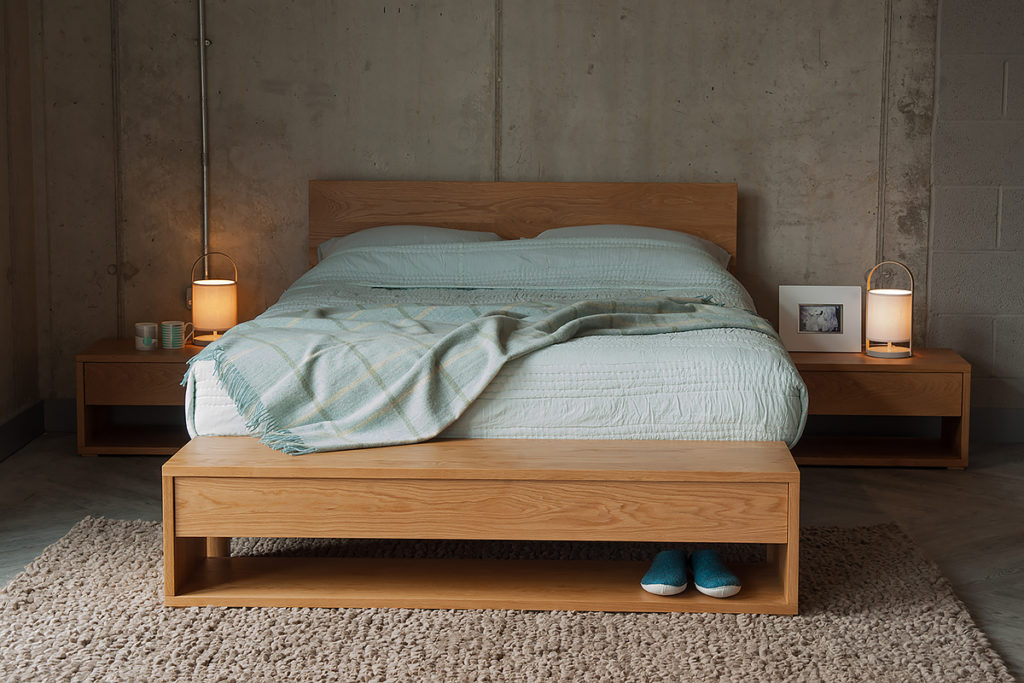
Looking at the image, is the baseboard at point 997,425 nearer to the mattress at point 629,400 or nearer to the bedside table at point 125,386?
the mattress at point 629,400

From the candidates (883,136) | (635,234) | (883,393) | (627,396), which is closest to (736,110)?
(883,136)

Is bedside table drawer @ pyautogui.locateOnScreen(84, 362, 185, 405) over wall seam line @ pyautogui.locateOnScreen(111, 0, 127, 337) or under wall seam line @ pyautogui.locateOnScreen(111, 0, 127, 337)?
under

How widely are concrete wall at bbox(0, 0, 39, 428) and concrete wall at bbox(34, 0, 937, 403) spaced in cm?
9

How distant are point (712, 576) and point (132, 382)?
7.44ft

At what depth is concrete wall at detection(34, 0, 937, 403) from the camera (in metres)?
4.06

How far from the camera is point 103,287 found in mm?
4164

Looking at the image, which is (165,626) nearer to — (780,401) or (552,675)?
(552,675)

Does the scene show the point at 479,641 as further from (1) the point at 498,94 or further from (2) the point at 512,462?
(1) the point at 498,94

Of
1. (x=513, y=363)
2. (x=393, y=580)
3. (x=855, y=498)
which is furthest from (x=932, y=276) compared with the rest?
(x=393, y=580)

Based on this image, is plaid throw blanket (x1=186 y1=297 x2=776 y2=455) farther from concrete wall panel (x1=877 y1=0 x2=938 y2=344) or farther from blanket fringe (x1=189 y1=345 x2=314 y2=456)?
concrete wall panel (x1=877 y1=0 x2=938 y2=344)

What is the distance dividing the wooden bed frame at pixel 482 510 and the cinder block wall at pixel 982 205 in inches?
80.9

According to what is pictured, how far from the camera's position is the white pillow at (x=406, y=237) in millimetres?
3830

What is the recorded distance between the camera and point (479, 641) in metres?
2.13

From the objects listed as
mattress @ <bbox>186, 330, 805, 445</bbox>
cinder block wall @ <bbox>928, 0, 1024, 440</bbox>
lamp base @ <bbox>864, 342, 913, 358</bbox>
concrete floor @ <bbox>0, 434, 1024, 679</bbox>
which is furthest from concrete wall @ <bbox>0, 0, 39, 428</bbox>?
cinder block wall @ <bbox>928, 0, 1024, 440</bbox>
